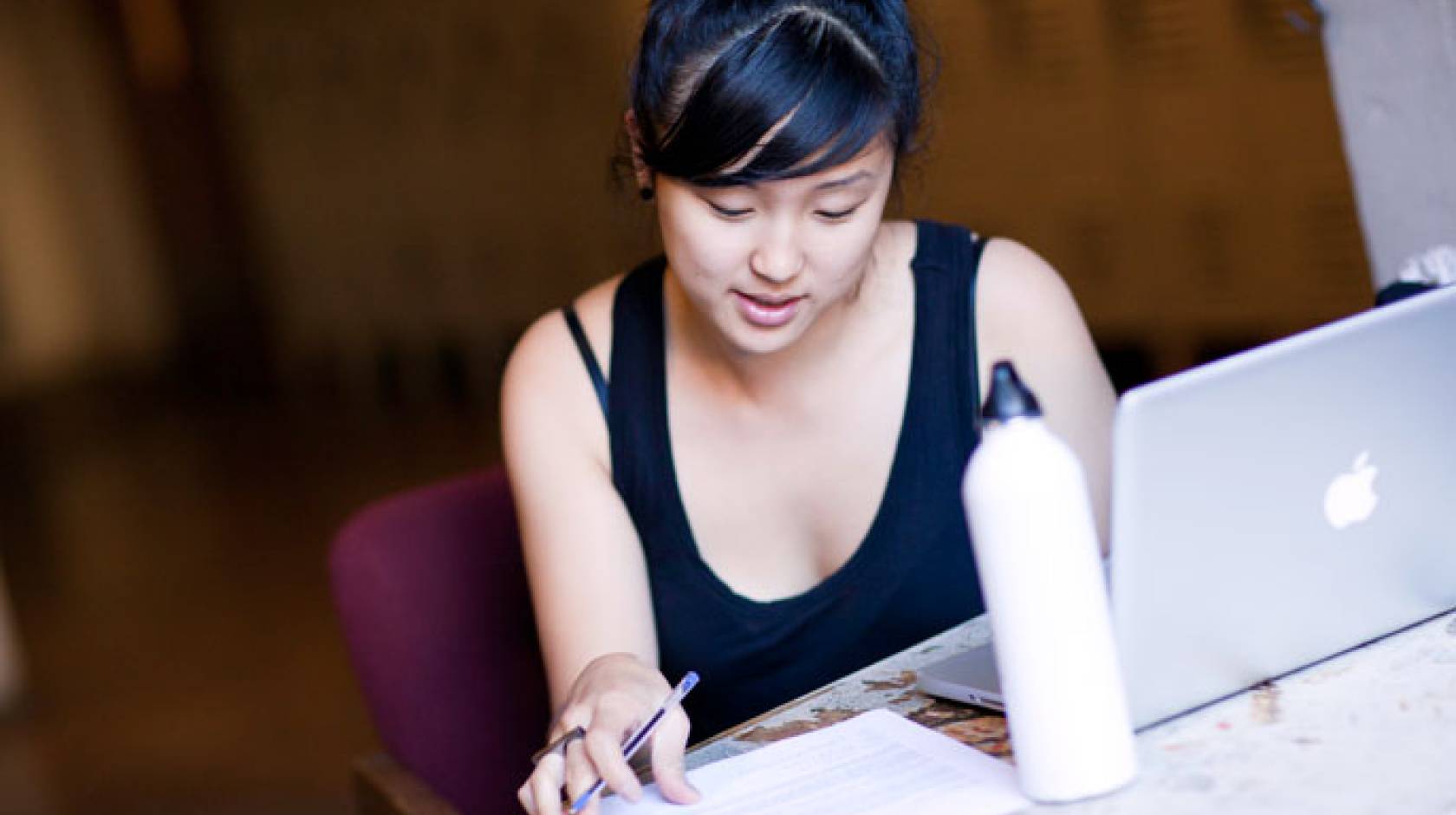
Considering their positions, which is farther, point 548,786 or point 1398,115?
point 1398,115

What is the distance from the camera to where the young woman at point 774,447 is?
142 cm

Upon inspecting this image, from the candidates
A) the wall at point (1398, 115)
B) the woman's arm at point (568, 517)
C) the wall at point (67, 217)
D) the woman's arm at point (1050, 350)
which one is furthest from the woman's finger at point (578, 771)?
the wall at point (67, 217)

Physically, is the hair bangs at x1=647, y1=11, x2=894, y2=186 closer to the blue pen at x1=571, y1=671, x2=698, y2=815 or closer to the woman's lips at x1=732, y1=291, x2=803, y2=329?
the woman's lips at x1=732, y1=291, x2=803, y2=329

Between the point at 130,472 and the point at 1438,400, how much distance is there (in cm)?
632

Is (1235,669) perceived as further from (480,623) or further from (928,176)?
(928,176)

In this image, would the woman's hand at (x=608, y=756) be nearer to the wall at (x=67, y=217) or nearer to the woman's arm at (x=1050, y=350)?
the woman's arm at (x=1050, y=350)

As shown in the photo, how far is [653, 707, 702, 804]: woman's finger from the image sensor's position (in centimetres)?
99

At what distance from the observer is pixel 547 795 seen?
1012mm

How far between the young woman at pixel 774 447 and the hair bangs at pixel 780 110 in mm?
44

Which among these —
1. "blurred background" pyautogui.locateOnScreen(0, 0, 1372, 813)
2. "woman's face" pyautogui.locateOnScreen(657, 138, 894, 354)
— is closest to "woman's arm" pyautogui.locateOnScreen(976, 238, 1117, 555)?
"blurred background" pyautogui.locateOnScreen(0, 0, 1372, 813)

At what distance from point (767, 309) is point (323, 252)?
6688 millimetres

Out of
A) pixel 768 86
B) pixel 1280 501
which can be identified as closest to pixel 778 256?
pixel 768 86

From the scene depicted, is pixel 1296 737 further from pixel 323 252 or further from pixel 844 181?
pixel 323 252

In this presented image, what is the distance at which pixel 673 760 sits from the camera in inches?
39.5
